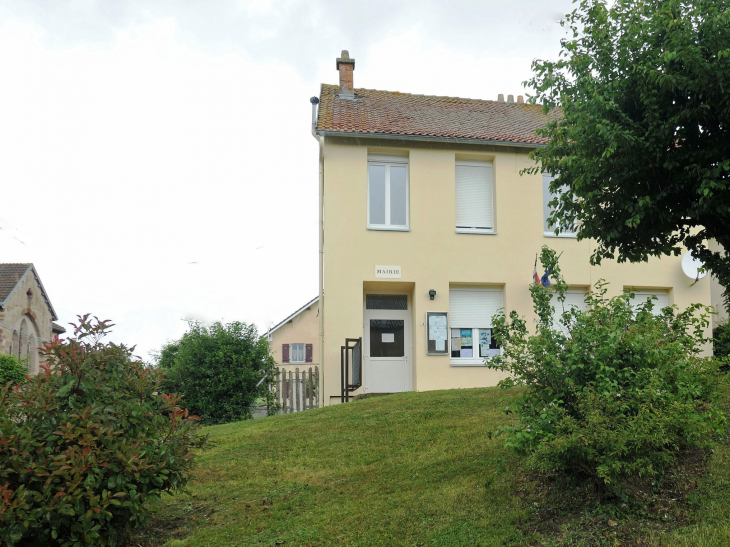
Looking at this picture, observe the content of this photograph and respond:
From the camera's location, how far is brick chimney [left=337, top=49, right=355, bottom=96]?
18962 millimetres

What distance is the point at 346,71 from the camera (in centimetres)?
1933

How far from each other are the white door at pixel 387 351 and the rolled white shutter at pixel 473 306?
3.83 ft

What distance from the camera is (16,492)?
487cm

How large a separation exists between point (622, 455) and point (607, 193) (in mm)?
4153

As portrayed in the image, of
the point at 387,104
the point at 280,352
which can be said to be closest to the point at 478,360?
the point at 387,104

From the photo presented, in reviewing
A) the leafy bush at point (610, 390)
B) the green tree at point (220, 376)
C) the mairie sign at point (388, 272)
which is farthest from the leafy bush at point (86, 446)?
the mairie sign at point (388, 272)

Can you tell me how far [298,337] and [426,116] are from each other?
22.8m

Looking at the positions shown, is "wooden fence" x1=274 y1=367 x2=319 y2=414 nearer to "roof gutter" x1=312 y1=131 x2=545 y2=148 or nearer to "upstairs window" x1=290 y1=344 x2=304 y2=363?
"roof gutter" x1=312 y1=131 x2=545 y2=148

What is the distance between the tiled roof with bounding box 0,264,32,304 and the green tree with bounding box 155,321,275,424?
25.7 m

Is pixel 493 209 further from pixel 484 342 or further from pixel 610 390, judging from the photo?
pixel 610 390

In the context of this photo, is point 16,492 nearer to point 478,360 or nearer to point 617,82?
point 617,82

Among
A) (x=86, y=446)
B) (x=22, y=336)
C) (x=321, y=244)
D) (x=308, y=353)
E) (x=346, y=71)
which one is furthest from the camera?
(x=308, y=353)

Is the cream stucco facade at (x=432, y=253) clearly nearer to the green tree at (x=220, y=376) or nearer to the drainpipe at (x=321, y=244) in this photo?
the drainpipe at (x=321, y=244)

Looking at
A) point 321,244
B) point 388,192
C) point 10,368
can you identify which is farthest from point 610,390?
point 10,368
